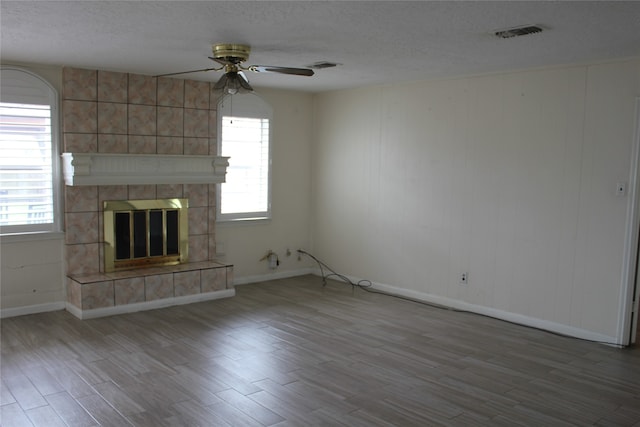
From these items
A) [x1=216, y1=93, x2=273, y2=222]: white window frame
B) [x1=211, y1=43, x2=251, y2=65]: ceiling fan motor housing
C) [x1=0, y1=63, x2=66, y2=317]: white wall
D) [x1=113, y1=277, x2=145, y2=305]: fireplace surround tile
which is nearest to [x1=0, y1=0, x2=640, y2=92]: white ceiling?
[x1=211, y1=43, x2=251, y2=65]: ceiling fan motor housing

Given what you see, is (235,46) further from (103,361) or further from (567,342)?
(567,342)

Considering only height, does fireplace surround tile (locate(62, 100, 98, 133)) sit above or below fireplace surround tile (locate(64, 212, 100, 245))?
above

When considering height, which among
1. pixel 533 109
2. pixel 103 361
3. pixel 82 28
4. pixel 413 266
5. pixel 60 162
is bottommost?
pixel 103 361

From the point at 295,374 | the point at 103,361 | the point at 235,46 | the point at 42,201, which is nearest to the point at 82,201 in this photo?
the point at 42,201

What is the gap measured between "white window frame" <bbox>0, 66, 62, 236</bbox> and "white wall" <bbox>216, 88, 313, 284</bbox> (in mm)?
1781

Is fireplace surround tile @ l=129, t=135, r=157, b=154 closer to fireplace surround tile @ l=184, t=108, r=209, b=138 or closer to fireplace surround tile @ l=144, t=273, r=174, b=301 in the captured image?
fireplace surround tile @ l=184, t=108, r=209, b=138

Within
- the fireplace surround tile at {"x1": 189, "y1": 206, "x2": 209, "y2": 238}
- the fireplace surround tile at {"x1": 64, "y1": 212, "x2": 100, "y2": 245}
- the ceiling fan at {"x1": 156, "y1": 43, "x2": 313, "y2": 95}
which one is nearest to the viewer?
the ceiling fan at {"x1": 156, "y1": 43, "x2": 313, "y2": 95}

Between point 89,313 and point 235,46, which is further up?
point 235,46

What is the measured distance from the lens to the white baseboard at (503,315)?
185 inches

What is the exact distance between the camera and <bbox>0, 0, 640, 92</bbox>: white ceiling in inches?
120

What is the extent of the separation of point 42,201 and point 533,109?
4558 millimetres

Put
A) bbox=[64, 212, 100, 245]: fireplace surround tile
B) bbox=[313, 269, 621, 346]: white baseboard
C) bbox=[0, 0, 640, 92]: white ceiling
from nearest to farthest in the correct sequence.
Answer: bbox=[0, 0, 640, 92]: white ceiling
bbox=[313, 269, 621, 346]: white baseboard
bbox=[64, 212, 100, 245]: fireplace surround tile

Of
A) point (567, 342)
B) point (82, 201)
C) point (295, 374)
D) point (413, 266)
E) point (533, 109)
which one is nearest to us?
point (295, 374)

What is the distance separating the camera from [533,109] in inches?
196
